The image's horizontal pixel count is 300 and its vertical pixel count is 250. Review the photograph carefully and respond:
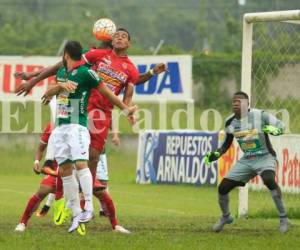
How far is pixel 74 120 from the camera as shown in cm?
1310

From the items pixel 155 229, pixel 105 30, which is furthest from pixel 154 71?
pixel 155 229

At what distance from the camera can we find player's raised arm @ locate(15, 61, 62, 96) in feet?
44.9

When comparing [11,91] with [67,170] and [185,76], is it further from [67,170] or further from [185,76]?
[67,170]

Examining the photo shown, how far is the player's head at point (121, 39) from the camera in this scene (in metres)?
14.4

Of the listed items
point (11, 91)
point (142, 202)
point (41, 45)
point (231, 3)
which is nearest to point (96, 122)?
point (142, 202)

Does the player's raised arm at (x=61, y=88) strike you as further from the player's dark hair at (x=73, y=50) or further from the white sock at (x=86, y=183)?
the white sock at (x=86, y=183)

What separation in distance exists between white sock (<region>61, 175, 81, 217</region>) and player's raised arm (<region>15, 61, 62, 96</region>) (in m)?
1.31

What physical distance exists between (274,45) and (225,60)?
1692 cm

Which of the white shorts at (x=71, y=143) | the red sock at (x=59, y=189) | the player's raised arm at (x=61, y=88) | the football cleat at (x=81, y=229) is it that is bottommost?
the football cleat at (x=81, y=229)

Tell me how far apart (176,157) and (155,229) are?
1201 centimetres

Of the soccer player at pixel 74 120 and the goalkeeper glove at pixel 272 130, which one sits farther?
the goalkeeper glove at pixel 272 130

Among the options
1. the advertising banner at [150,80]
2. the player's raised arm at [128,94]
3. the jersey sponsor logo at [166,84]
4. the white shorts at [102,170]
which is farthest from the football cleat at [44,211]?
→ the jersey sponsor logo at [166,84]

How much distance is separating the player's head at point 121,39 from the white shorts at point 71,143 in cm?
174

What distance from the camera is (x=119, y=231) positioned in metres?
13.6
